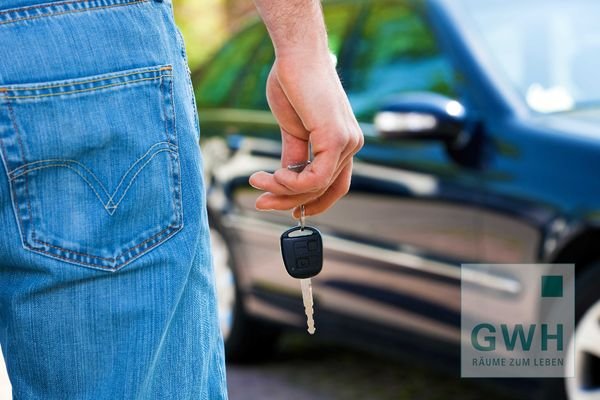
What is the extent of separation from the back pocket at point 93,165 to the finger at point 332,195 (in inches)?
12.9

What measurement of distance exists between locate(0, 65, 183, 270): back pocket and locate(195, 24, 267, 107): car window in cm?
367

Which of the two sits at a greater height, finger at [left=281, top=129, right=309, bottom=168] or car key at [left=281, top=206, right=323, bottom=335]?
finger at [left=281, top=129, right=309, bottom=168]

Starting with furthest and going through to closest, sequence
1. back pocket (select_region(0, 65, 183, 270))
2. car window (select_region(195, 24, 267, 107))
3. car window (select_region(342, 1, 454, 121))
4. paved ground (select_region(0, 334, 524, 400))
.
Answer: car window (select_region(195, 24, 267, 107)) → paved ground (select_region(0, 334, 524, 400)) → car window (select_region(342, 1, 454, 121)) → back pocket (select_region(0, 65, 183, 270))

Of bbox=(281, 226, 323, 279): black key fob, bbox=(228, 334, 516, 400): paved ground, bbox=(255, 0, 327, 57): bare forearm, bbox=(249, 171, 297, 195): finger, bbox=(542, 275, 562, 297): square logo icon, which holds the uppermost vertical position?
bbox=(255, 0, 327, 57): bare forearm

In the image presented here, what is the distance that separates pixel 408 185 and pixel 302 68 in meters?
2.30

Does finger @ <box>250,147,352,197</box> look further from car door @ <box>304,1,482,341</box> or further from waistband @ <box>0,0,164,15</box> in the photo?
car door @ <box>304,1,482,341</box>

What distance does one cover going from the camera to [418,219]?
375 cm

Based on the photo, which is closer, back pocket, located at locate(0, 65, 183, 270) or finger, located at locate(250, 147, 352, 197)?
back pocket, located at locate(0, 65, 183, 270)

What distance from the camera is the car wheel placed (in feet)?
11.0

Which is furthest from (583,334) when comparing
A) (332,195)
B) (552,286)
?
(332,195)

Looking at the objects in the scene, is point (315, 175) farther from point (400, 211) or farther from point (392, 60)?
point (392, 60)

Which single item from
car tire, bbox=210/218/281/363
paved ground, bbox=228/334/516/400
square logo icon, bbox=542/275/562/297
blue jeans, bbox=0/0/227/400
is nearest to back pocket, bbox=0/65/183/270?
blue jeans, bbox=0/0/227/400

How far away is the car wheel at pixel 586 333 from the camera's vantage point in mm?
3348

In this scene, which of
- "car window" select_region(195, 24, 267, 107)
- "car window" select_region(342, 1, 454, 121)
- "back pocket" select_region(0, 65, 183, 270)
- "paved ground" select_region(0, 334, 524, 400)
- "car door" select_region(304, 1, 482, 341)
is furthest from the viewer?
"car window" select_region(195, 24, 267, 107)
